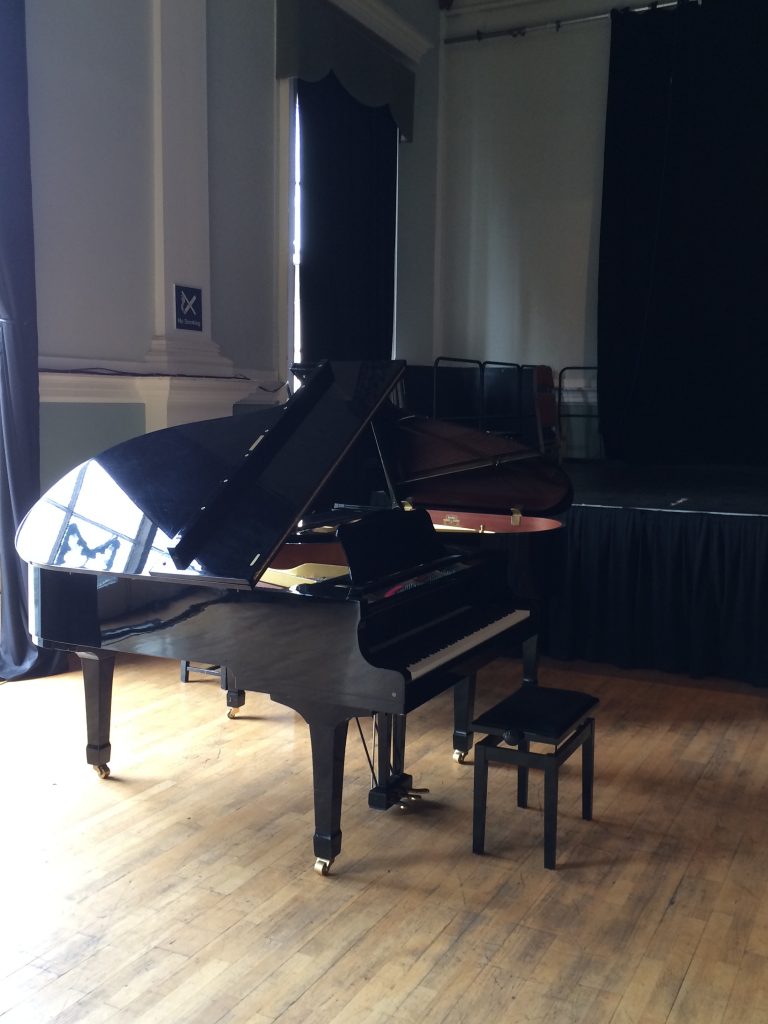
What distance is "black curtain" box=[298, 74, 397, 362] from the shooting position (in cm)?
621

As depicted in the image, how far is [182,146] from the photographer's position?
4.94 m

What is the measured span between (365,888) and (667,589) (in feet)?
7.48

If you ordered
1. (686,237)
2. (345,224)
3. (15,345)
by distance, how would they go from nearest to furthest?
(15,345), (345,224), (686,237)

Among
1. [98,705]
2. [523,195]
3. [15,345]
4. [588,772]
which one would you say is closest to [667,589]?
[588,772]

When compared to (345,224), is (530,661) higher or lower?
lower

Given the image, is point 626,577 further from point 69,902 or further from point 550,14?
point 550,14

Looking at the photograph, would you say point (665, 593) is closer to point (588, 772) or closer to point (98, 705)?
point (588, 772)

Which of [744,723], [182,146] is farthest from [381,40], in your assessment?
[744,723]

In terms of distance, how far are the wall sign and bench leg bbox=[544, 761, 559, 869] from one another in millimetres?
3248

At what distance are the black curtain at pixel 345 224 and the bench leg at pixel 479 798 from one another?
4.07m

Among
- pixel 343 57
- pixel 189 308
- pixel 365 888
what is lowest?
pixel 365 888

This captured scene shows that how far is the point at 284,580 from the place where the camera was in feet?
8.93

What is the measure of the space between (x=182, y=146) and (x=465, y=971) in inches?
→ 163

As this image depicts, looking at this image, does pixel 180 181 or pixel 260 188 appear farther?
pixel 260 188
